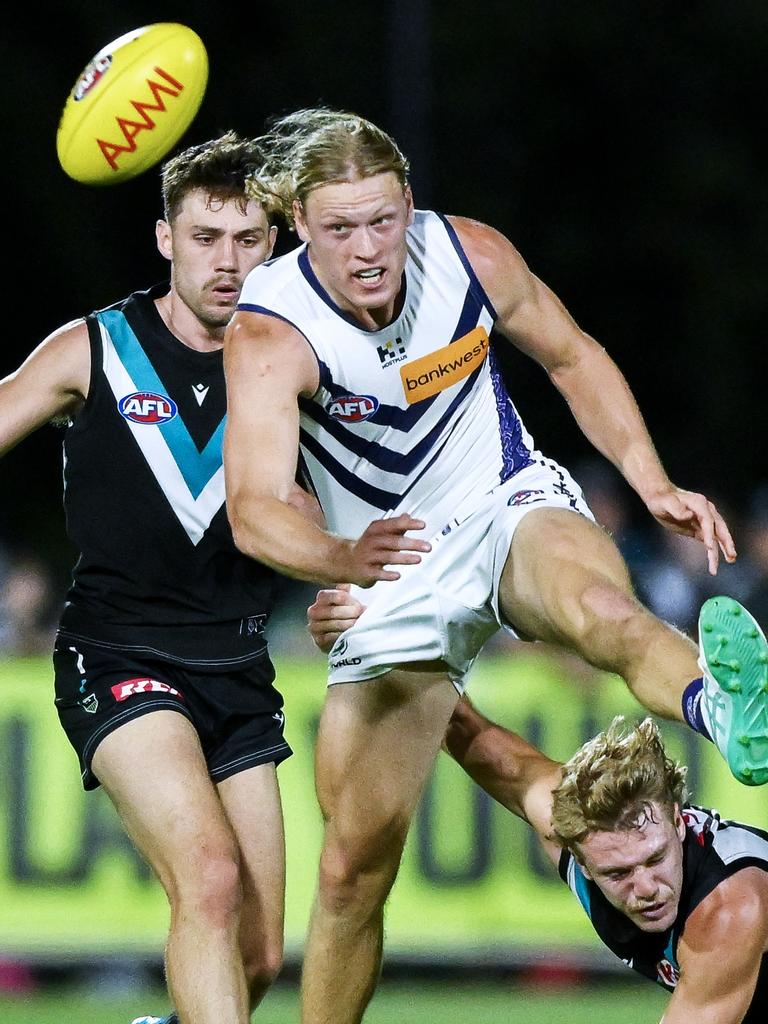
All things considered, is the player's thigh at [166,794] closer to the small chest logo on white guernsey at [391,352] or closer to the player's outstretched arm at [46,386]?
the player's outstretched arm at [46,386]

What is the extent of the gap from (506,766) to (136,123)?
2138mm

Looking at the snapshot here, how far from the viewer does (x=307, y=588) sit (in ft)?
39.1

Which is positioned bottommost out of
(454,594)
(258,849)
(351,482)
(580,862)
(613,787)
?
(258,849)

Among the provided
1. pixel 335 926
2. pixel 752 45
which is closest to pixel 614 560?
pixel 335 926

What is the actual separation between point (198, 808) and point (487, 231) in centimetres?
171

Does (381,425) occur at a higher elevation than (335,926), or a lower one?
higher

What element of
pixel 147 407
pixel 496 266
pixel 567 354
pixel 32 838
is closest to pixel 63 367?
pixel 147 407

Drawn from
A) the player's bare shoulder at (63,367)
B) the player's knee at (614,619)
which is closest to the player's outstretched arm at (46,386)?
the player's bare shoulder at (63,367)

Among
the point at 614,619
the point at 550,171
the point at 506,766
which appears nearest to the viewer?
the point at 614,619

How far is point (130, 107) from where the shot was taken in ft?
18.2

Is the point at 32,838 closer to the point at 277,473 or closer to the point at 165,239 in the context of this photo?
the point at 165,239

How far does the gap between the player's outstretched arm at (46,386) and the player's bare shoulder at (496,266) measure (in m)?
1.07

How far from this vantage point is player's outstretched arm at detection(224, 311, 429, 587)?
4.29 m

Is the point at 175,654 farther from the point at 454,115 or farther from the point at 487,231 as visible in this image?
the point at 454,115
